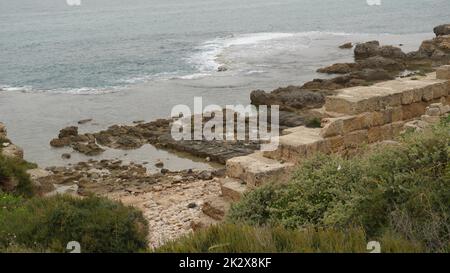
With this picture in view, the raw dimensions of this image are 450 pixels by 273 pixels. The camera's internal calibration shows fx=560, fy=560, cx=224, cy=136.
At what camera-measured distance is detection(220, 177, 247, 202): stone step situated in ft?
34.1

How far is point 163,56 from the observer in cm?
4962

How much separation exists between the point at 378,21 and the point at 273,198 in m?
68.5

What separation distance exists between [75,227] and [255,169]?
353cm

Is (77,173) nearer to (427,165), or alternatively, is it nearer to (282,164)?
(282,164)

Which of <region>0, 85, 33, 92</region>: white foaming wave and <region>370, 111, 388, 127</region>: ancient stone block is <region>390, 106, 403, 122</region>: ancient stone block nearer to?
<region>370, 111, 388, 127</region>: ancient stone block

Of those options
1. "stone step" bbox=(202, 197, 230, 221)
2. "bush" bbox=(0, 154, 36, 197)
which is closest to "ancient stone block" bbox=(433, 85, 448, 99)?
"stone step" bbox=(202, 197, 230, 221)

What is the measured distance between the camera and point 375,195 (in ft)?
23.1

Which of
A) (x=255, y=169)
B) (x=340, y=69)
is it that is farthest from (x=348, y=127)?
(x=340, y=69)

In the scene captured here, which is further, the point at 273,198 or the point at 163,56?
the point at 163,56

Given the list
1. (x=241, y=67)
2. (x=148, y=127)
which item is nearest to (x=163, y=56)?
(x=241, y=67)

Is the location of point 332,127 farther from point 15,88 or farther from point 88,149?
point 15,88

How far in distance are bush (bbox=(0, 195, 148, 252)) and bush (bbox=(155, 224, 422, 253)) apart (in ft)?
8.28
